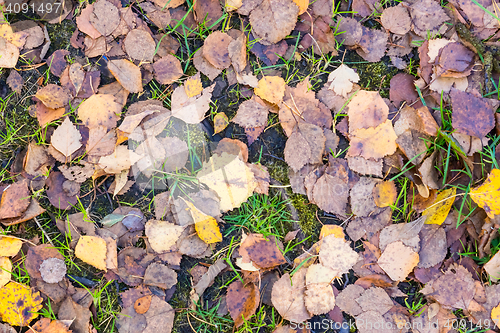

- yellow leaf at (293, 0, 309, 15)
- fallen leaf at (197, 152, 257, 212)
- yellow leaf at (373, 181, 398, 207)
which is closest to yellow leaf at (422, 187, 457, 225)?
yellow leaf at (373, 181, 398, 207)

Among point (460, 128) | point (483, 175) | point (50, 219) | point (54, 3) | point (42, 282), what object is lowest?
point (42, 282)

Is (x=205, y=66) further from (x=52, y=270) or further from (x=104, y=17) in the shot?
(x=52, y=270)

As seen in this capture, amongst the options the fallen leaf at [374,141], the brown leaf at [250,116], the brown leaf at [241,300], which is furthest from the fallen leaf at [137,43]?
the brown leaf at [241,300]

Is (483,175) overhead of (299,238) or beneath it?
overhead

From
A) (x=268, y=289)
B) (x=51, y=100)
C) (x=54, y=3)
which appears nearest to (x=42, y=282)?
(x=51, y=100)

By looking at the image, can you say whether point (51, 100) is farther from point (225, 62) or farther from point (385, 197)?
point (385, 197)

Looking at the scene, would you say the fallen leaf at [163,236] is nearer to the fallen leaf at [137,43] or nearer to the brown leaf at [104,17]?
the fallen leaf at [137,43]
